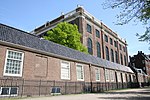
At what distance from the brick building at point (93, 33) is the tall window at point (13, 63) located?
74.6 feet

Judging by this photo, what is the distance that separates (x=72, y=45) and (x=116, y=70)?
390 inches

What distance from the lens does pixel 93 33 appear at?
3966cm

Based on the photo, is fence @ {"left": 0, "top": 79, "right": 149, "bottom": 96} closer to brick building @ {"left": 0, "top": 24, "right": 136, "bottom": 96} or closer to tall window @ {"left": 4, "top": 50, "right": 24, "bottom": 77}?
brick building @ {"left": 0, "top": 24, "right": 136, "bottom": 96}

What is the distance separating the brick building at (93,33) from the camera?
3565 cm

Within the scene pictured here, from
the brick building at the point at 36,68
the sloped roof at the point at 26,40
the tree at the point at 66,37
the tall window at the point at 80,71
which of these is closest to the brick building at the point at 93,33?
the tree at the point at 66,37

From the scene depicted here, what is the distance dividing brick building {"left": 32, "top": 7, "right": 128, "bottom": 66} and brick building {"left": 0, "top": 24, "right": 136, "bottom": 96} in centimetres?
1653

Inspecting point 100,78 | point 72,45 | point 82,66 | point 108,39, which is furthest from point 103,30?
point 82,66

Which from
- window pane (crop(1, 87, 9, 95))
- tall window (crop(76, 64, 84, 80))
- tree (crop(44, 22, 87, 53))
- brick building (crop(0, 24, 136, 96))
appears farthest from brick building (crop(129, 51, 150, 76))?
window pane (crop(1, 87, 9, 95))

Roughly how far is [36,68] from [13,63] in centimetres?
224

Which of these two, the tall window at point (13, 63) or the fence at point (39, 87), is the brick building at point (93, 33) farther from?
the tall window at point (13, 63)

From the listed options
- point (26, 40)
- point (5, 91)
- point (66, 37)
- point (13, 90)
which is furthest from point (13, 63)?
point (66, 37)

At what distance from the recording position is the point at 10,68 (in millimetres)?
11961

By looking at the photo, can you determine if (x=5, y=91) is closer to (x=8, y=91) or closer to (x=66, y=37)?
(x=8, y=91)

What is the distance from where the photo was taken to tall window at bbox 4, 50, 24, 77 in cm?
1180
